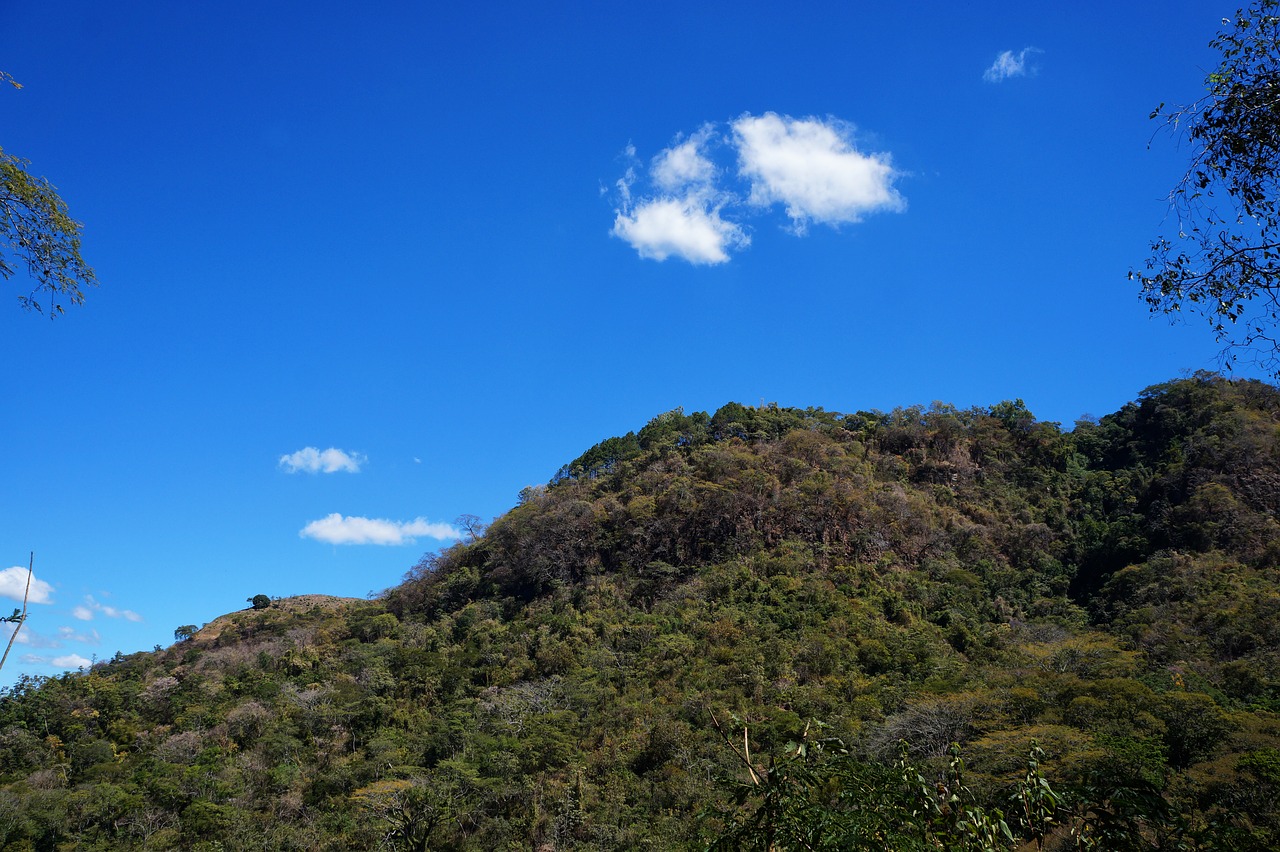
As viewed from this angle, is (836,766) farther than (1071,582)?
No

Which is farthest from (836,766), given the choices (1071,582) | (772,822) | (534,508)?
(534,508)

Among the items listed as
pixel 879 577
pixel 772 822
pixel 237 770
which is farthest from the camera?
pixel 879 577

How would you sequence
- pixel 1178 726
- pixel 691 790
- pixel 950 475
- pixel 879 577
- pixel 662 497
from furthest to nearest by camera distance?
1. pixel 950 475
2. pixel 662 497
3. pixel 879 577
4. pixel 691 790
5. pixel 1178 726

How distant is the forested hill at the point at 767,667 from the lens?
1609 centimetres

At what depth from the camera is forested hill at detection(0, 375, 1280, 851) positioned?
16.1 meters

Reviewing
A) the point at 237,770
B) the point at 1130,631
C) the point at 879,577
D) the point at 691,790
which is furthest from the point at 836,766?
the point at 879,577

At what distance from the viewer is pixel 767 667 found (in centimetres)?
2673

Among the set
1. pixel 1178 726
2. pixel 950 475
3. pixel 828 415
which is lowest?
pixel 1178 726

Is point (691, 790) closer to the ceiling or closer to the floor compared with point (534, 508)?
closer to the floor

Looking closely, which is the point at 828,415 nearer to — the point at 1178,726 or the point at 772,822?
the point at 1178,726

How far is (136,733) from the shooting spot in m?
29.0

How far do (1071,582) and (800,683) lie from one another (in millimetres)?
16354

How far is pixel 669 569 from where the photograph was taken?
35438 mm

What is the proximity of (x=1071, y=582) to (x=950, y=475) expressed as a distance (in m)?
8.82
